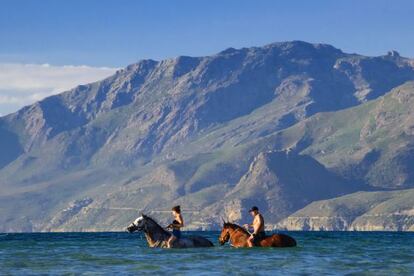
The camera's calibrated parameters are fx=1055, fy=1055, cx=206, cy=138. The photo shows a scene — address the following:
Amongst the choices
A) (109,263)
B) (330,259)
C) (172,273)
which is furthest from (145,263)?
(330,259)

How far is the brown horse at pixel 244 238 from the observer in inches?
2928

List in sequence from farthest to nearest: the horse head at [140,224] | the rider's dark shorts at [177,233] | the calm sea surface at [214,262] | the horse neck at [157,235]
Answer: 1. the horse neck at [157,235]
2. the rider's dark shorts at [177,233]
3. the horse head at [140,224]
4. the calm sea surface at [214,262]

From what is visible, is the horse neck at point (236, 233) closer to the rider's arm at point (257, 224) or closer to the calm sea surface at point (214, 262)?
the calm sea surface at point (214, 262)

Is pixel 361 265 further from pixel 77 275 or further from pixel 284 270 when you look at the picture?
pixel 77 275

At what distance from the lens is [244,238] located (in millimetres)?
75875

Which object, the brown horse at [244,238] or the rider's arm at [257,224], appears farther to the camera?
the brown horse at [244,238]

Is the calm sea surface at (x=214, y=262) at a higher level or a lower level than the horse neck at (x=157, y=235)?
lower

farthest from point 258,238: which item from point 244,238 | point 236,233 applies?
point 236,233

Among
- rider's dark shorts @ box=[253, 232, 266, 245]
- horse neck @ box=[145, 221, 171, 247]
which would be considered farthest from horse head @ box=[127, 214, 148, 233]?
rider's dark shorts @ box=[253, 232, 266, 245]


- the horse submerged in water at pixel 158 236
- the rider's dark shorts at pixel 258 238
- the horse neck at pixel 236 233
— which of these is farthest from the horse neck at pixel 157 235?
the rider's dark shorts at pixel 258 238

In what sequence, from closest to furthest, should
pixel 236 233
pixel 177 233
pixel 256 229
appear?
pixel 256 229
pixel 236 233
pixel 177 233

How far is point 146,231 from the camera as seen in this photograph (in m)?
78.8

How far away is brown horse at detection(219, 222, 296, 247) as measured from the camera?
74.4m

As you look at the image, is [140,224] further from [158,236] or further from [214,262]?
[214,262]
